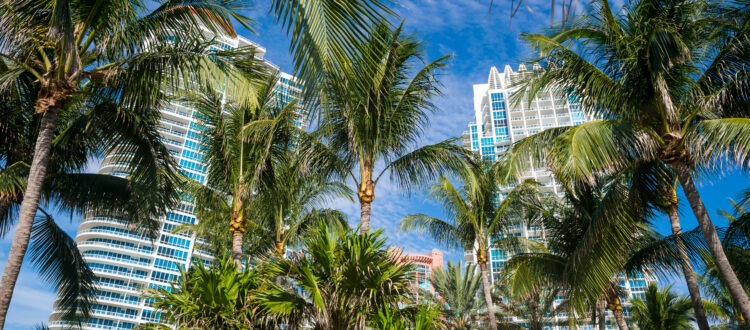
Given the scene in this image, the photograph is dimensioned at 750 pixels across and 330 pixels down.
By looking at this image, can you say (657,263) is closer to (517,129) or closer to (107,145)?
(107,145)

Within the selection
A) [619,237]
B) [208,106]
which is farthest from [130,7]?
[619,237]

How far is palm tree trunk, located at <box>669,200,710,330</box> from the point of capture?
34.1 feet

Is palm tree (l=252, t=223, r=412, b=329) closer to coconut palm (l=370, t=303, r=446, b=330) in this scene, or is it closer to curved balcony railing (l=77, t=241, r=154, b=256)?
coconut palm (l=370, t=303, r=446, b=330)

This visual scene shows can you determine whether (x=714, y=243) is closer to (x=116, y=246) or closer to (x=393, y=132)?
(x=393, y=132)

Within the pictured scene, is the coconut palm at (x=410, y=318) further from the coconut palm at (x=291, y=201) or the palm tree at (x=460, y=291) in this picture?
the palm tree at (x=460, y=291)

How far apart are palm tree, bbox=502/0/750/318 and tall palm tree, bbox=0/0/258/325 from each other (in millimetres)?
5738

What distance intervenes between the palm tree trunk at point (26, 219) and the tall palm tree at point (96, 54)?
0.04 feet

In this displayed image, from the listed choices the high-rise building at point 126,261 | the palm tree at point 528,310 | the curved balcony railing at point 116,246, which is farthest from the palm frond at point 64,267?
the curved balcony railing at point 116,246

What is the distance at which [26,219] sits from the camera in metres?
7.17

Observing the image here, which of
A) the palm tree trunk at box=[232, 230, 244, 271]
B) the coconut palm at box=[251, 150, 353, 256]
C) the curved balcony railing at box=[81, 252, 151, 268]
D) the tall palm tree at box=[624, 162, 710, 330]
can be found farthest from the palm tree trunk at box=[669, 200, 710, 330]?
the curved balcony railing at box=[81, 252, 151, 268]

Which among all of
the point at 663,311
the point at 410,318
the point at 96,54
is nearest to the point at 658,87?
the point at 410,318

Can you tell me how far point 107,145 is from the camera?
976cm

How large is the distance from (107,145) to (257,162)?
3491 mm

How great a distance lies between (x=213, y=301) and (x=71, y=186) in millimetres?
5284
